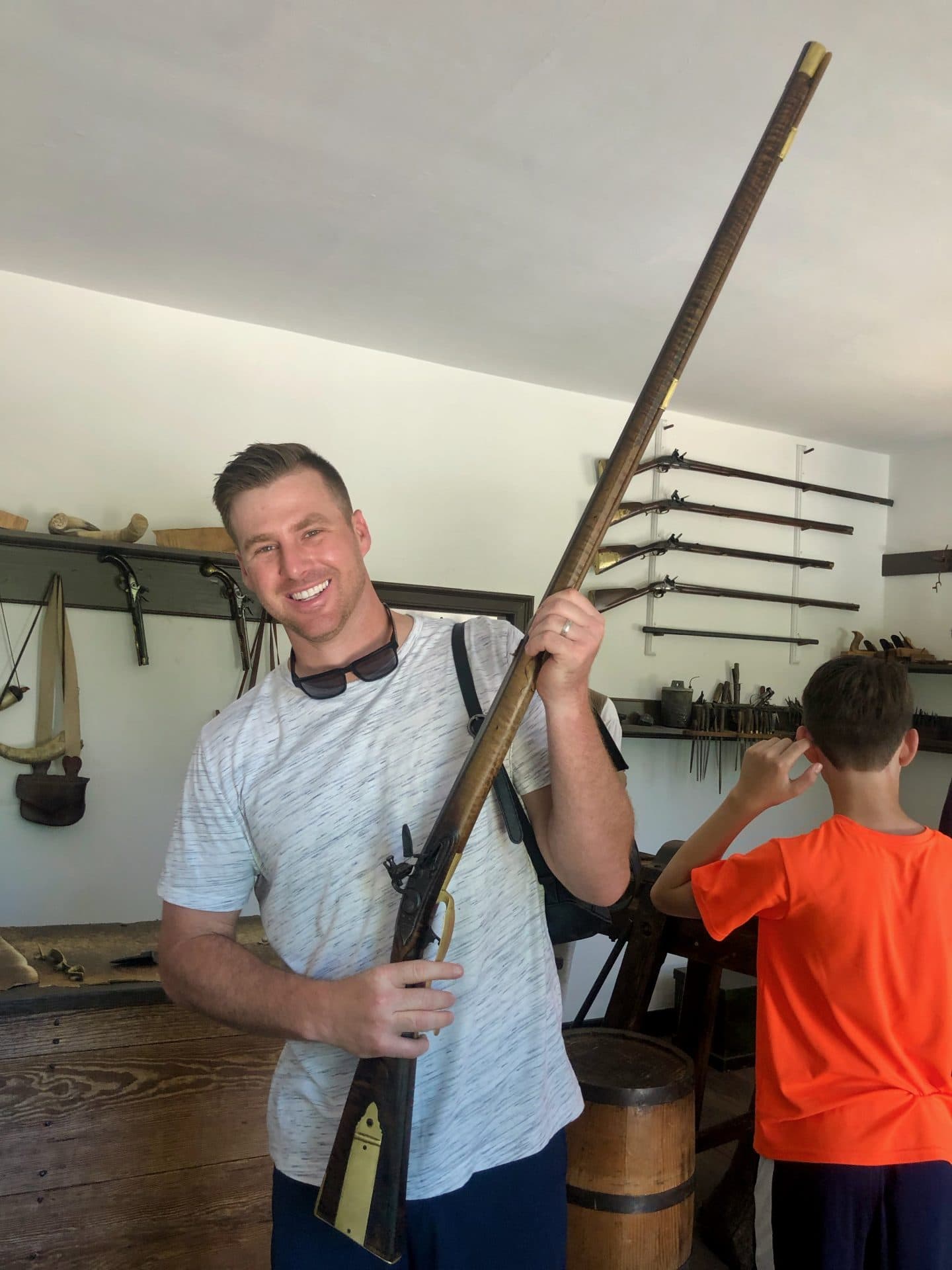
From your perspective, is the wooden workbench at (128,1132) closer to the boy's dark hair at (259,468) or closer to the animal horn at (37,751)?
the animal horn at (37,751)

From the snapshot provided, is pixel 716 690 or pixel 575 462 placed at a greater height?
pixel 575 462

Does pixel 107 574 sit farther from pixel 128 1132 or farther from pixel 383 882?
pixel 383 882

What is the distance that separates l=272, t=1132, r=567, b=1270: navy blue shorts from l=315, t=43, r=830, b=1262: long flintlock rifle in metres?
0.11

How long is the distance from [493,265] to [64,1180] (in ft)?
10.1

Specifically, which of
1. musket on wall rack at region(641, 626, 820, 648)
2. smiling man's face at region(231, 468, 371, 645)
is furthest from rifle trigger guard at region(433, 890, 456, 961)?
musket on wall rack at region(641, 626, 820, 648)

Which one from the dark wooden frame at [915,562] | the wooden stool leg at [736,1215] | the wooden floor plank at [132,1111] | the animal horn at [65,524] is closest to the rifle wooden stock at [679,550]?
the dark wooden frame at [915,562]

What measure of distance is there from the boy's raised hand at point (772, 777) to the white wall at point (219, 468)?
2.44 metres

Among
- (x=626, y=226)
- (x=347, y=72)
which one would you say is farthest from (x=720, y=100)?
(x=347, y=72)

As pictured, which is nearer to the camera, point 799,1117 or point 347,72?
point 799,1117

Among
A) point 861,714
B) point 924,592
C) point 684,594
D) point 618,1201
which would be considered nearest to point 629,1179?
point 618,1201

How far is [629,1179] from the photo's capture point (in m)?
1.99

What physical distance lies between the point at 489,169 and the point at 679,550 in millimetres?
2632

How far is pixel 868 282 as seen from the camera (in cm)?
328

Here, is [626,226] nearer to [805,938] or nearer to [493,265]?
[493,265]
